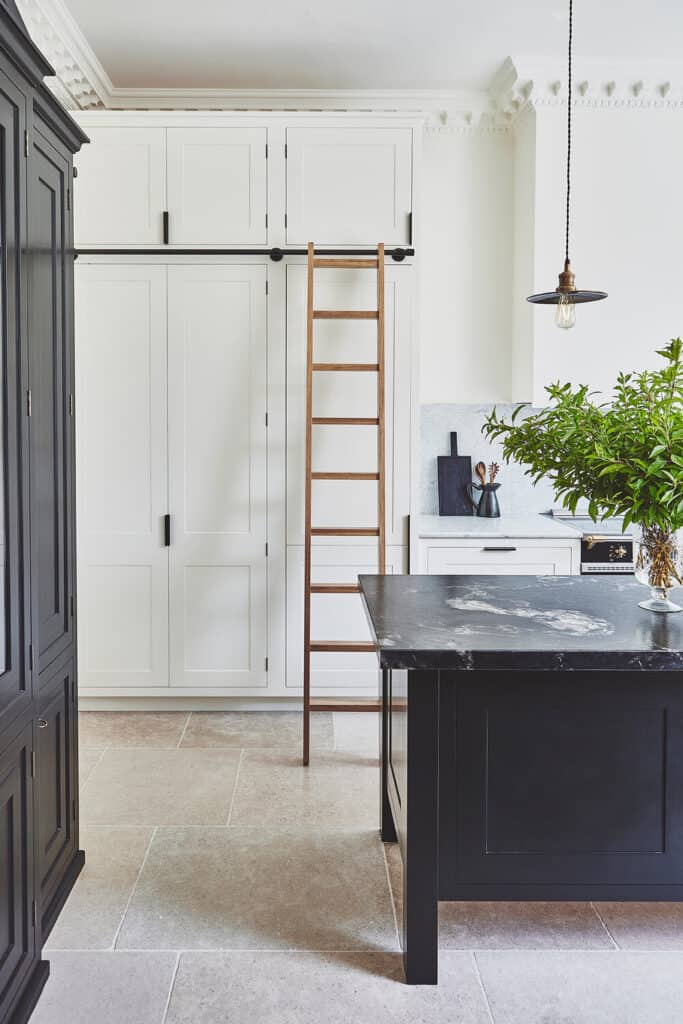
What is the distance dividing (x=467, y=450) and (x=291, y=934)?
10.1 ft

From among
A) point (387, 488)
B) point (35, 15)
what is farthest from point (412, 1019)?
point (35, 15)

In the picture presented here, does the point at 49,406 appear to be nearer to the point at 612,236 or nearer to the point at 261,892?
the point at 261,892

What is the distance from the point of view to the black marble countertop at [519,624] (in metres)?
1.90

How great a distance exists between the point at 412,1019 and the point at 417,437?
2.67m

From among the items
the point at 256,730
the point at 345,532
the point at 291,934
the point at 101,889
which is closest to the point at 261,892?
the point at 291,934

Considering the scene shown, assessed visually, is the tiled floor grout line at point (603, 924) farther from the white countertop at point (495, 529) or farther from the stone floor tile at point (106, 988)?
the white countertop at point (495, 529)

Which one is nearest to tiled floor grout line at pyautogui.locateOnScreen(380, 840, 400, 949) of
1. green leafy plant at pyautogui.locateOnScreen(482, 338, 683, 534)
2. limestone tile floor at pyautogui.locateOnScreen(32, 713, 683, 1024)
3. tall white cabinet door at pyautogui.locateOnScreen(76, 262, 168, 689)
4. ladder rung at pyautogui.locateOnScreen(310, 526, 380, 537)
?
limestone tile floor at pyautogui.locateOnScreen(32, 713, 683, 1024)

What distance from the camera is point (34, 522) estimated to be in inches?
82.6

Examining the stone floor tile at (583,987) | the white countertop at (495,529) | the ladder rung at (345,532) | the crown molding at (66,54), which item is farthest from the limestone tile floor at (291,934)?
the crown molding at (66,54)

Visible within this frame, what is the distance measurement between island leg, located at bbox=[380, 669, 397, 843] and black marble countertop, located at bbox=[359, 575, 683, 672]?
385 mm

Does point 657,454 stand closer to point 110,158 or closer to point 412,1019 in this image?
point 412,1019

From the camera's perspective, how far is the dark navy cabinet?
1.88m

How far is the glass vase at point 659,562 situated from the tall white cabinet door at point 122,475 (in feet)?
8.12

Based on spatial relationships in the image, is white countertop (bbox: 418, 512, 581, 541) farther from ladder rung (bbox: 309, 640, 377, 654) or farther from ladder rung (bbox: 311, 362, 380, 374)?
ladder rung (bbox: 311, 362, 380, 374)
